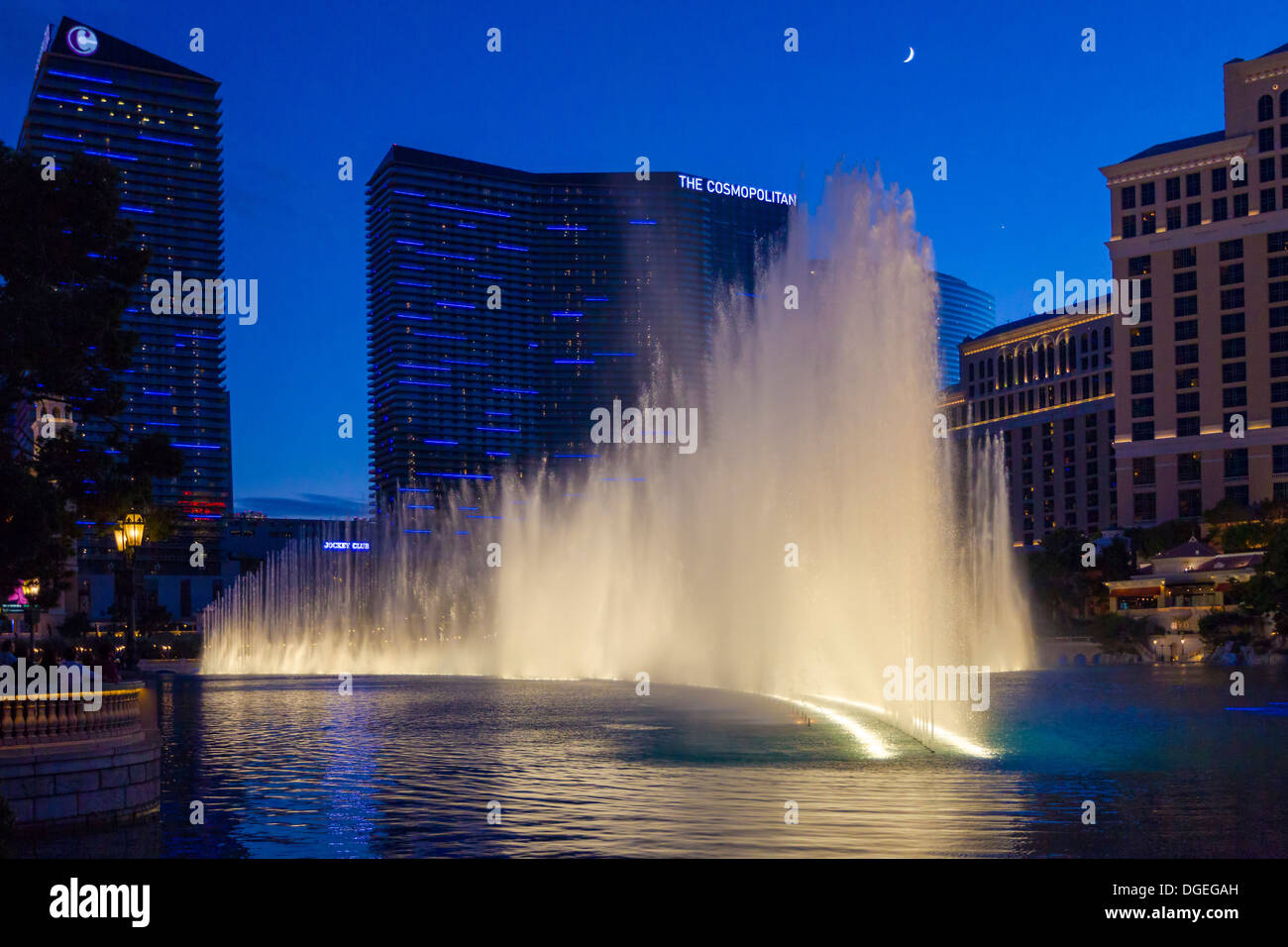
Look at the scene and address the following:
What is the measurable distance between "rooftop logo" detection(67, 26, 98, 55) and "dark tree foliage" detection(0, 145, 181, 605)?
172 m

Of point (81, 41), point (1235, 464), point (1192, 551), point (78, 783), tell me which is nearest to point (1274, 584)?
point (1192, 551)

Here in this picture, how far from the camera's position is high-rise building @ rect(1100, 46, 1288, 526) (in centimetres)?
9462

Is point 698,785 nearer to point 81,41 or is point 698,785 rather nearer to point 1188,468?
point 1188,468

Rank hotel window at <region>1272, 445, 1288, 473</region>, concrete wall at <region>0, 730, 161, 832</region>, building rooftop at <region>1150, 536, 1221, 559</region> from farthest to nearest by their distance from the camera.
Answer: hotel window at <region>1272, 445, 1288, 473</region>, building rooftop at <region>1150, 536, 1221, 559</region>, concrete wall at <region>0, 730, 161, 832</region>

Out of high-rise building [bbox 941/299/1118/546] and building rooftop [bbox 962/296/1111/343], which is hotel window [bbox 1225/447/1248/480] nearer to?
high-rise building [bbox 941/299/1118/546]

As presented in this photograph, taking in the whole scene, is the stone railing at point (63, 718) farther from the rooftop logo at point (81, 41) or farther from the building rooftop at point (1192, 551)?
the rooftop logo at point (81, 41)

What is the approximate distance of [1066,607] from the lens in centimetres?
9081

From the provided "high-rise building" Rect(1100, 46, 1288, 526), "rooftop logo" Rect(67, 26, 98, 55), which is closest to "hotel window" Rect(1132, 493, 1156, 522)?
"high-rise building" Rect(1100, 46, 1288, 526)

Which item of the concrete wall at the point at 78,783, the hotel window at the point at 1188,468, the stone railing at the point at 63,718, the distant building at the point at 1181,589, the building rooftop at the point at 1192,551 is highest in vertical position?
the hotel window at the point at 1188,468

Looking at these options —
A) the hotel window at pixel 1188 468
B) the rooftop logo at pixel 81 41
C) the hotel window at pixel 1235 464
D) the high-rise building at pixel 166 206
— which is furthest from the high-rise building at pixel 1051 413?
the rooftop logo at pixel 81 41

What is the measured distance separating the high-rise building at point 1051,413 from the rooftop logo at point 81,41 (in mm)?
121701

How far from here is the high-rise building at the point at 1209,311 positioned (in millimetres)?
94625
